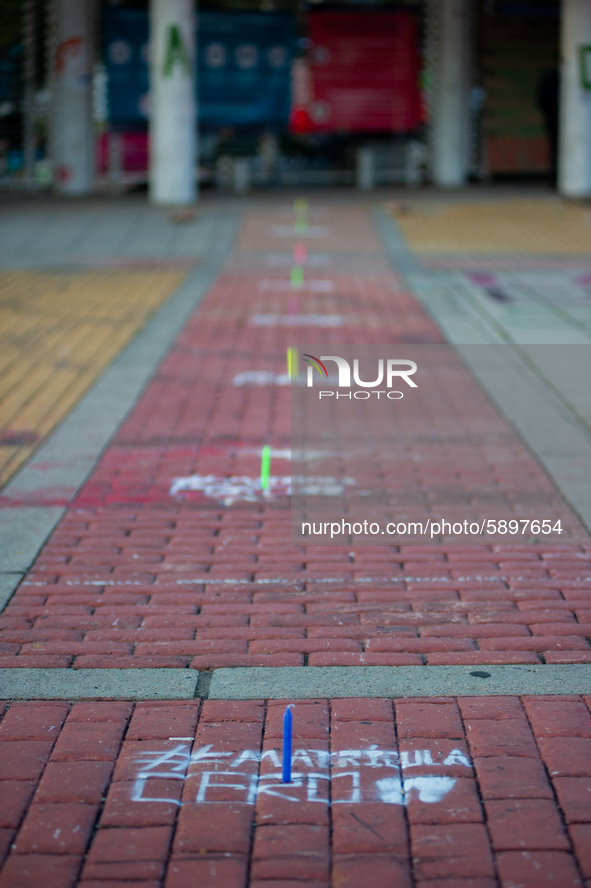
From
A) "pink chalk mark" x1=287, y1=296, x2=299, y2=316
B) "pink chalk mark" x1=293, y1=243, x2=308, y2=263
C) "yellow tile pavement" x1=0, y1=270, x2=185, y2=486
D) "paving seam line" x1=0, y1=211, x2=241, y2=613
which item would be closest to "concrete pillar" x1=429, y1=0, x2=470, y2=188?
"pink chalk mark" x1=293, y1=243, x2=308, y2=263

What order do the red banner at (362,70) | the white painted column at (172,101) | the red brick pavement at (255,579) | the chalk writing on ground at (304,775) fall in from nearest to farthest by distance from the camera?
the chalk writing on ground at (304,775) < the red brick pavement at (255,579) < the white painted column at (172,101) < the red banner at (362,70)

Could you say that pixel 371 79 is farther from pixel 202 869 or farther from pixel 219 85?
pixel 202 869

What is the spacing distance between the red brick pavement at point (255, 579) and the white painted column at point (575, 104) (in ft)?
47.7

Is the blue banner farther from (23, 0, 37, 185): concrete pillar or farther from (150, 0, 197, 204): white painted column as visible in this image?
(150, 0, 197, 204): white painted column

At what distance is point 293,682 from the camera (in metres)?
3.92

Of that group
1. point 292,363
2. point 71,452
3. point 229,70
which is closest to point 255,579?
point 71,452

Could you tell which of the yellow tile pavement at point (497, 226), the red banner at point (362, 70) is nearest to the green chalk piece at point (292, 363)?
the yellow tile pavement at point (497, 226)

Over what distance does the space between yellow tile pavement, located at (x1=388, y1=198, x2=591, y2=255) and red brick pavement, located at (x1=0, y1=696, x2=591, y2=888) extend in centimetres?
1321

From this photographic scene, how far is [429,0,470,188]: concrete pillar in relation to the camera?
22.0 m

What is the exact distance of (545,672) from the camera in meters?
4.00

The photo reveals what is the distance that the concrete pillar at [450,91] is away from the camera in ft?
72.2

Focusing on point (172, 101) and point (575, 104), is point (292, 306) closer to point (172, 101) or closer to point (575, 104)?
point (172, 101)

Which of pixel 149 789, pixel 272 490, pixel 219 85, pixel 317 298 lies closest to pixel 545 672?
pixel 149 789

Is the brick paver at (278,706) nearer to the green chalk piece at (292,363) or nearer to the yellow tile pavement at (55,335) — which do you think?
the yellow tile pavement at (55,335)
